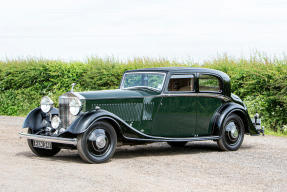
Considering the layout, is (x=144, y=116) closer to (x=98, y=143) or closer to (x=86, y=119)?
(x=98, y=143)

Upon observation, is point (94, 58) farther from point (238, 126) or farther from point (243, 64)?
point (238, 126)

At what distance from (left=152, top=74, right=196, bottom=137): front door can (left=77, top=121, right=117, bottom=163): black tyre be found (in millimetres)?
1087

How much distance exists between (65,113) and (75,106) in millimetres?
528

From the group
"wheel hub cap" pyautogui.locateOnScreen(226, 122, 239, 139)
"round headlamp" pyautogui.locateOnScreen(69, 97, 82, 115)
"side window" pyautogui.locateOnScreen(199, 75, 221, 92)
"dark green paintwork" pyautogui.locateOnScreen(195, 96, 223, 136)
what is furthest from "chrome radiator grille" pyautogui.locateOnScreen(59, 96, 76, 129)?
"wheel hub cap" pyautogui.locateOnScreen(226, 122, 239, 139)

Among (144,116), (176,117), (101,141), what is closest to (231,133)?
(176,117)

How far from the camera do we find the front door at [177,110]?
358 inches

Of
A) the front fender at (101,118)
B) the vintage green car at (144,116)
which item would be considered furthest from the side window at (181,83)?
the front fender at (101,118)

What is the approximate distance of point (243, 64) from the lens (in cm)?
1616

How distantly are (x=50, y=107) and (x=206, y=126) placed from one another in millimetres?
3282

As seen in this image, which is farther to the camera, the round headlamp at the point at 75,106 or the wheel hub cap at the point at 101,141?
the round headlamp at the point at 75,106

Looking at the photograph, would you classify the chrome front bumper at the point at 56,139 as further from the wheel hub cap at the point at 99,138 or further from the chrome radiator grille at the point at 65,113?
the chrome radiator grille at the point at 65,113

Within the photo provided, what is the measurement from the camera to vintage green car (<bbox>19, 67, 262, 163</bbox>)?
8125mm

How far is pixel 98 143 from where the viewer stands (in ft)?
26.5

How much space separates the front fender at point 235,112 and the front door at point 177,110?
1.85 feet
